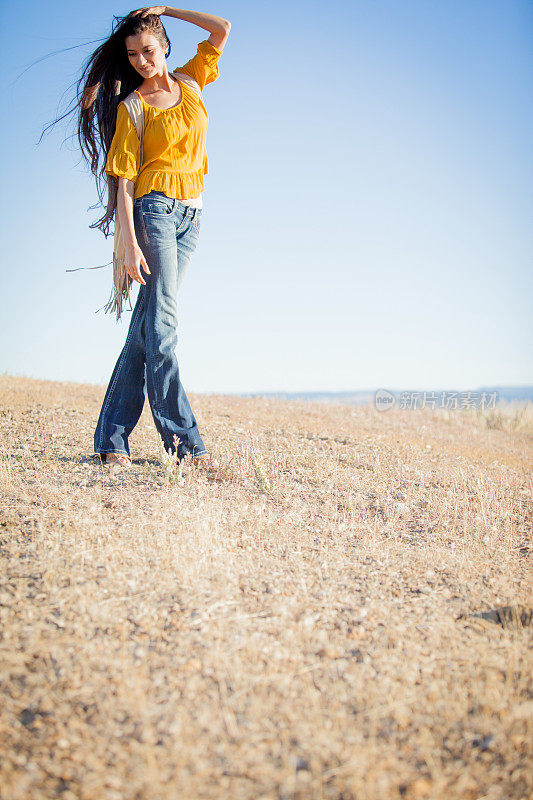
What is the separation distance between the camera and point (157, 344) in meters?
3.37

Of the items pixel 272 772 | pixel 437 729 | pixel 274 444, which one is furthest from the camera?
pixel 274 444

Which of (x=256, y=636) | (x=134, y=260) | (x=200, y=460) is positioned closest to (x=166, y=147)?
(x=134, y=260)

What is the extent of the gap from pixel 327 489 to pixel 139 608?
6.03 feet

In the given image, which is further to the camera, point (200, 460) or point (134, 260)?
point (200, 460)

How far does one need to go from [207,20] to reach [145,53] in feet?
1.54

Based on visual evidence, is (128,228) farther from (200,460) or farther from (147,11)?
(200,460)

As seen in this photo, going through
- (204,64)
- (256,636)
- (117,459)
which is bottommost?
(256,636)

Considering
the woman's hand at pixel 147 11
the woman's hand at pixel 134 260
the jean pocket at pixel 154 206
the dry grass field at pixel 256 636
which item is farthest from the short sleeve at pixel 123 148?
the dry grass field at pixel 256 636

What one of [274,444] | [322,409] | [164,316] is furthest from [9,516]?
[322,409]

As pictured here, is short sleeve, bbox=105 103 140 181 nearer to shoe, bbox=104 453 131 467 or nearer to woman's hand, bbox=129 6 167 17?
woman's hand, bbox=129 6 167 17

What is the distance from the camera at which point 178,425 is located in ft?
11.6

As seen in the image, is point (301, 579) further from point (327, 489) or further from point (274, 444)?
point (274, 444)

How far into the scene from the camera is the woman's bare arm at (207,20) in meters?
3.31

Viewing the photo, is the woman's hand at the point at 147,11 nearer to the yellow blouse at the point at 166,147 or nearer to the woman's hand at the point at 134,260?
the yellow blouse at the point at 166,147
